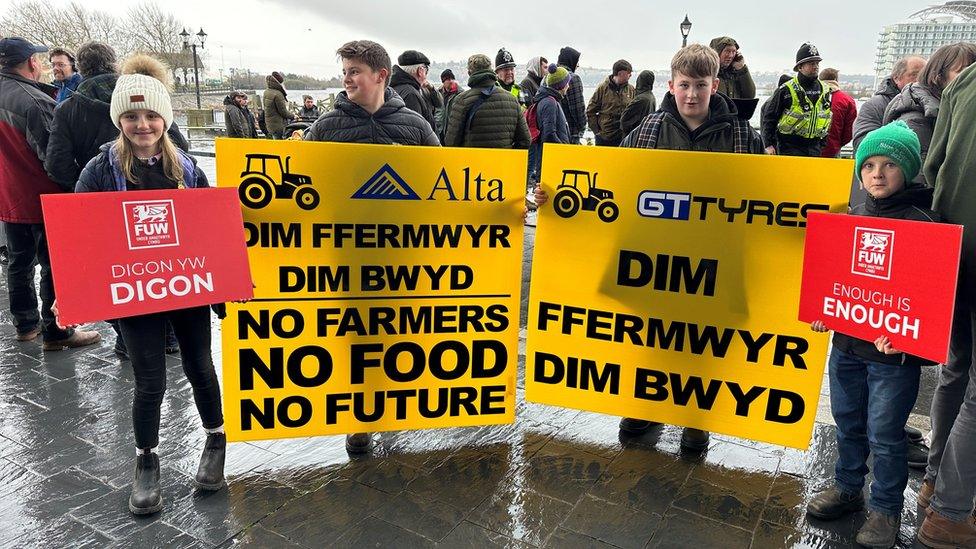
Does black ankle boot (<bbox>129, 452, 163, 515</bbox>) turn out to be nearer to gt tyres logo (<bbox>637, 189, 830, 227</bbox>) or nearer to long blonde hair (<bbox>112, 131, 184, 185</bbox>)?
long blonde hair (<bbox>112, 131, 184, 185</bbox>)

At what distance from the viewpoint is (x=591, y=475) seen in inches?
120

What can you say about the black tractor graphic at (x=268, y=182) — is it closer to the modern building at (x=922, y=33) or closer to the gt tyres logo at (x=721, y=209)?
the gt tyres logo at (x=721, y=209)

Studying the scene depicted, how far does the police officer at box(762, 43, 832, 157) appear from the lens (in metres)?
6.21

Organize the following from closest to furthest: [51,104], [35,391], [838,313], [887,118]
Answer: [838,313]
[887,118]
[35,391]
[51,104]

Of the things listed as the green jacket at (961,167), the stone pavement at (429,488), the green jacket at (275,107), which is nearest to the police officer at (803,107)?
the stone pavement at (429,488)

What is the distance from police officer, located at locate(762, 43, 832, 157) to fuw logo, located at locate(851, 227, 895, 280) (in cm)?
420

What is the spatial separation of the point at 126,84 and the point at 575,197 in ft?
6.64

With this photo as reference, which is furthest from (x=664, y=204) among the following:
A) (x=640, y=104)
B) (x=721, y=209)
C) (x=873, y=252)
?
(x=640, y=104)

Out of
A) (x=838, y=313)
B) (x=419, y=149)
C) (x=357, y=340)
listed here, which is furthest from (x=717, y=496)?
(x=419, y=149)

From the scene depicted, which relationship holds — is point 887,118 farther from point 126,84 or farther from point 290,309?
point 126,84

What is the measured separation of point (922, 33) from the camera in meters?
31.2

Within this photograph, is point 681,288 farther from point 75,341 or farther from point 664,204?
point 75,341

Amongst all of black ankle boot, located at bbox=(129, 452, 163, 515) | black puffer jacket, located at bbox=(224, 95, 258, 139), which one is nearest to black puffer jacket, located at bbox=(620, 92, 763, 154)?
black ankle boot, located at bbox=(129, 452, 163, 515)

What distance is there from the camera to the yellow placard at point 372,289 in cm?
296
